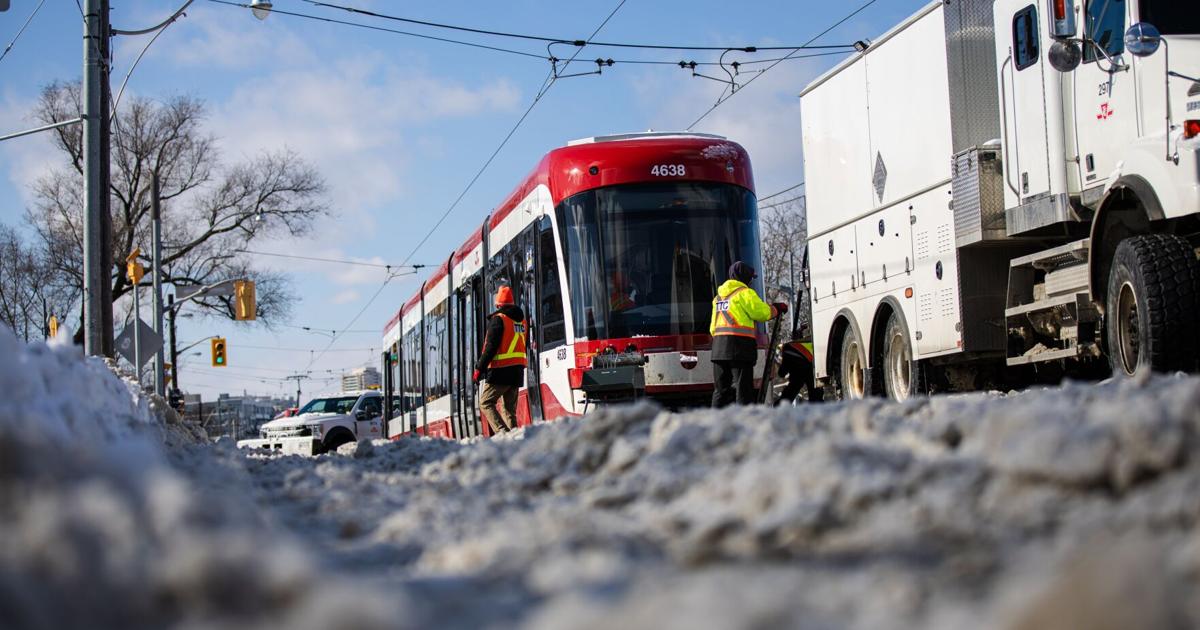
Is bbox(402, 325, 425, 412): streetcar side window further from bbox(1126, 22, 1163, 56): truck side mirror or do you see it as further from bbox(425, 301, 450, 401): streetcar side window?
bbox(1126, 22, 1163, 56): truck side mirror

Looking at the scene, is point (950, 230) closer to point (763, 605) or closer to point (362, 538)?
point (362, 538)

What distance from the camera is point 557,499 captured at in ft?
15.9

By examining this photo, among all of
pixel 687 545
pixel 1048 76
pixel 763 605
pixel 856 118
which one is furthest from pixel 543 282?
pixel 763 605

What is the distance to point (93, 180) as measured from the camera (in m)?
18.8

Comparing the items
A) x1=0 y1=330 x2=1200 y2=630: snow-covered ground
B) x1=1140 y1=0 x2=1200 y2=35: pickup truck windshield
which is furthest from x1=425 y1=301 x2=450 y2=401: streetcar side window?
x1=0 y1=330 x2=1200 y2=630: snow-covered ground

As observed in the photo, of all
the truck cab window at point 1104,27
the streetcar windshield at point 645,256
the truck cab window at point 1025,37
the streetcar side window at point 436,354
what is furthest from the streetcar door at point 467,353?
the truck cab window at point 1104,27

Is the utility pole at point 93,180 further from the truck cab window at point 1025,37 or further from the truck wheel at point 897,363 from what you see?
the truck cab window at point 1025,37

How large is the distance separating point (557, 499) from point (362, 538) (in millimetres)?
899

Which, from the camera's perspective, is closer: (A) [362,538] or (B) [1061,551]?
(B) [1061,551]

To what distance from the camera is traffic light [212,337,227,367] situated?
3942 centimetres

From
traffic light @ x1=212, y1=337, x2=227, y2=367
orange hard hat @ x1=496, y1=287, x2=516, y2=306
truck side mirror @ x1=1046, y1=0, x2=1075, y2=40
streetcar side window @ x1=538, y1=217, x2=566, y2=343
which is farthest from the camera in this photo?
traffic light @ x1=212, y1=337, x2=227, y2=367

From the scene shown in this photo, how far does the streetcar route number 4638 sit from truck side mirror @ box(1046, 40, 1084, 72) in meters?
4.95

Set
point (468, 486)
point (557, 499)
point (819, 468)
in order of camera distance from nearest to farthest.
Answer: point (819, 468), point (557, 499), point (468, 486)

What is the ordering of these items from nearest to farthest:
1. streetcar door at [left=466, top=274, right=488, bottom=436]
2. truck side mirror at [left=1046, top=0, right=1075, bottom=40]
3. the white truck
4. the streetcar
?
the white truck → truck side mirror at [left=1046, top=0, right=1075, bottom=40] → the streetcar → streetcar door at [left=466, top=274, right=488, bottom=436]
